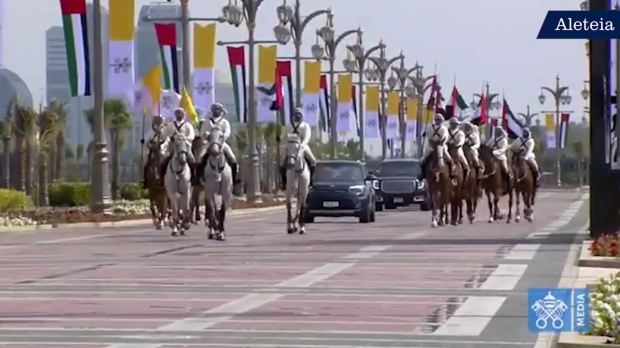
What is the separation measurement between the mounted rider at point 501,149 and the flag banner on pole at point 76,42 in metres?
11.1

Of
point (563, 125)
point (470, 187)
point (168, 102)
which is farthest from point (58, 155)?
point (470, 187)

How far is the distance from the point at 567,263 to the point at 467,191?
52.7ft

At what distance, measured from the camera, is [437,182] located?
39.8 m

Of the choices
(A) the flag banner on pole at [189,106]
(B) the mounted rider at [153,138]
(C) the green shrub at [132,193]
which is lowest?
(C) the green shrub at [132,193]

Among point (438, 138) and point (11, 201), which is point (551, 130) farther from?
point (438, 138)

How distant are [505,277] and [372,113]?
64411 mm

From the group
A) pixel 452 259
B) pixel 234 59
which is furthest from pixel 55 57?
pixel 452 259

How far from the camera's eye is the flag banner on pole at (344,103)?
80.0 m

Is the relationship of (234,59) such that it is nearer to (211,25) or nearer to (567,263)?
(211,25)

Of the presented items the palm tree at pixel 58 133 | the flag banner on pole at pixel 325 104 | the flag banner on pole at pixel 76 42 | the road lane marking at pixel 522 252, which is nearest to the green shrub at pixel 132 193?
the flag banner on pole at pixel 76 42

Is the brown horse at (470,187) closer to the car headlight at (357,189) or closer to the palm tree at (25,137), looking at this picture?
the car headlight at (357,189)

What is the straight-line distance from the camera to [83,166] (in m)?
128

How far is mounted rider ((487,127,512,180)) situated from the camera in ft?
145

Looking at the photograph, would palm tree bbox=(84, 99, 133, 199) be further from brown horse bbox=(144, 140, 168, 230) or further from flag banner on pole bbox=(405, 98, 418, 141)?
brown horse bbox=(144, 140, 168, 230)
